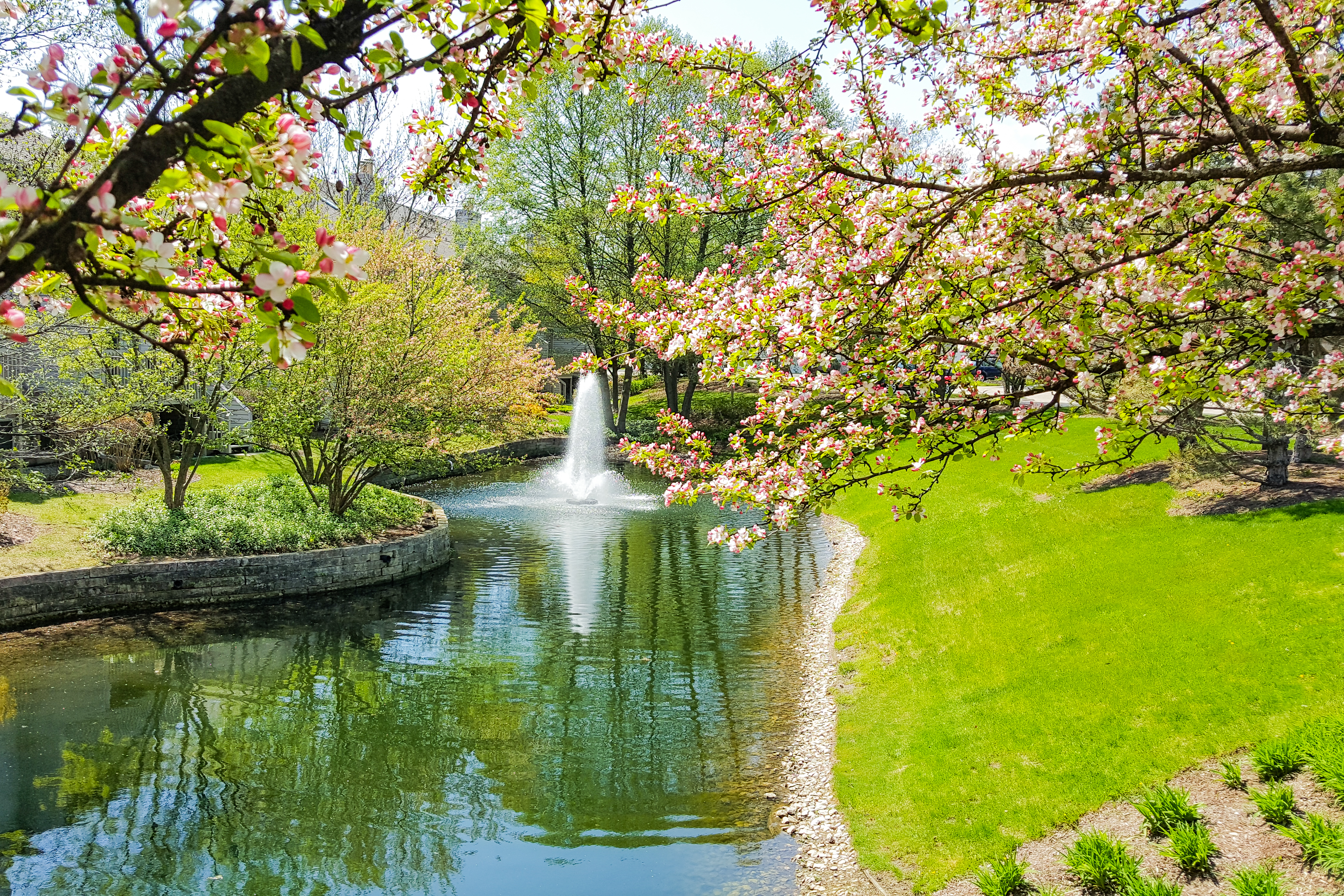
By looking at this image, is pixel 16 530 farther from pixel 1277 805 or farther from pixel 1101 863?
pixel 1277 805

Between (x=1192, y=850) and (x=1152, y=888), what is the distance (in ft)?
1.60

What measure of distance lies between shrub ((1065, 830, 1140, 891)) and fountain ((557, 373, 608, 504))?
2136 cm

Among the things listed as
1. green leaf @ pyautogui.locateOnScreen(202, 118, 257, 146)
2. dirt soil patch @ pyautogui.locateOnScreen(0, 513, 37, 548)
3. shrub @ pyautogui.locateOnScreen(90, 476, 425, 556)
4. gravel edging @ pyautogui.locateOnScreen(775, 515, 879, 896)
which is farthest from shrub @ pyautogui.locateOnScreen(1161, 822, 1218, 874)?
dirt soil patch @ pyautogui.locateOnScreen(0, 513, 37, 548)

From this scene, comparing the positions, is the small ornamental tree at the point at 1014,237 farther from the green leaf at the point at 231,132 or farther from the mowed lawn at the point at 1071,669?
the mowed lawn at the point at 1071,669

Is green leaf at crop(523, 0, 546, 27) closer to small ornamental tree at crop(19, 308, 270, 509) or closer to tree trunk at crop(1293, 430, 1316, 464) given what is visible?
small ornamental tree at crop(19, 308, 270, 509)

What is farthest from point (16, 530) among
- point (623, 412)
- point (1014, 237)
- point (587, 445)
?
point (623, 412)

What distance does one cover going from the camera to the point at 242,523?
15.3 m

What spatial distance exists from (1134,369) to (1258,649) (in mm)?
5037

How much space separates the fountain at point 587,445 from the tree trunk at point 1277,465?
18.2 m

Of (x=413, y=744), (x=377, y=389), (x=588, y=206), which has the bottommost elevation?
(x=413, y=744)

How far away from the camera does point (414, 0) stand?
292 centimetres

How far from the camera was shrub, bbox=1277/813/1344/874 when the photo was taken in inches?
198

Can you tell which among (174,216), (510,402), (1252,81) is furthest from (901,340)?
(510,402)

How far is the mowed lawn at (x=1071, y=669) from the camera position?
701cm
